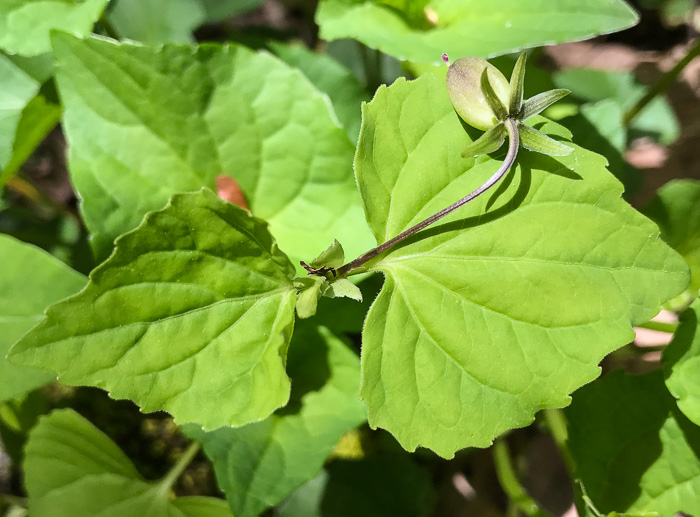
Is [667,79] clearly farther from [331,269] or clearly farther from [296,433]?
[296,433]

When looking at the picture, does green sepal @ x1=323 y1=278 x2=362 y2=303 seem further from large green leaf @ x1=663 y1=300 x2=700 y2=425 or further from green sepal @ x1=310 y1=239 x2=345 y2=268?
large green leaf @ x1=663 y1=300 x2=700 y2=425

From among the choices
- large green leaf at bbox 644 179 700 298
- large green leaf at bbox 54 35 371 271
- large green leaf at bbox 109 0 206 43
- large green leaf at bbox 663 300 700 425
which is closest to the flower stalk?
large green leaf at bbox 54 35 371 271

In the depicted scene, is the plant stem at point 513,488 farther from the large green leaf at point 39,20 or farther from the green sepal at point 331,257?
the large green leaf at point 39,20

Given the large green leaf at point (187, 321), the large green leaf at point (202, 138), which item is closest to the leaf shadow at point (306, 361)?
the large green leaf at point (202, 138)

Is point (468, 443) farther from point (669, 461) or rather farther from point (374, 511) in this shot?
point (374, 511)

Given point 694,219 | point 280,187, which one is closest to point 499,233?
point 280,187

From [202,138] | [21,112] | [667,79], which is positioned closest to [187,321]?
[202,138]

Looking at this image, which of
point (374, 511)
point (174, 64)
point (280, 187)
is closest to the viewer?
point (174, 64)
